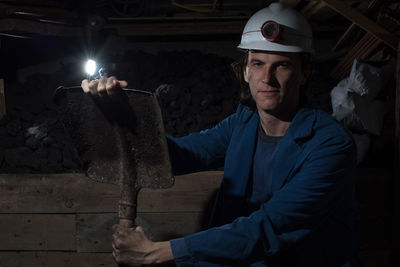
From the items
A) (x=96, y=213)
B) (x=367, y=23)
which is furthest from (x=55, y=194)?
(x=367, y=23)

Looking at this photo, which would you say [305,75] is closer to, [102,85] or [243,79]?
[243,79]

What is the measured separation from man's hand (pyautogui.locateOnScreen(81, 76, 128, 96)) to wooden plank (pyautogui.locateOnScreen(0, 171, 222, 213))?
1027 millimetres

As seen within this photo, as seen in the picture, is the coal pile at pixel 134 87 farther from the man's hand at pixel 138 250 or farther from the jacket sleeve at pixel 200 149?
the man's hand at pixel 138 250

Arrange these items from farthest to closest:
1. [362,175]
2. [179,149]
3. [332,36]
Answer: [332,36] → [362,175] → [179,149]

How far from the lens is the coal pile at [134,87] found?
11.9ft

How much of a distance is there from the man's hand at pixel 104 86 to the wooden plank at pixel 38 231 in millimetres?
1249

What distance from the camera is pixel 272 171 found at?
5.77ft

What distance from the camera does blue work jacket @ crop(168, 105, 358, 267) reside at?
1.49 m

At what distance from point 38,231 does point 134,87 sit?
90.2 inches

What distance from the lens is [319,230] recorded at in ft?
5.55

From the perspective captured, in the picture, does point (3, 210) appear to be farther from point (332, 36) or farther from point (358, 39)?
point (332, 36)

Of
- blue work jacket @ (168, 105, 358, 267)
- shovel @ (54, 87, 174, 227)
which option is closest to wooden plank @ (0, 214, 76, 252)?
shovel @ (54, 87, 174, 227)

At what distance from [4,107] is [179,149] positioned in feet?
10.8

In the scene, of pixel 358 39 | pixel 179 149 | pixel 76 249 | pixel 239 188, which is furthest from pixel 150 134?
pixel 358 39
